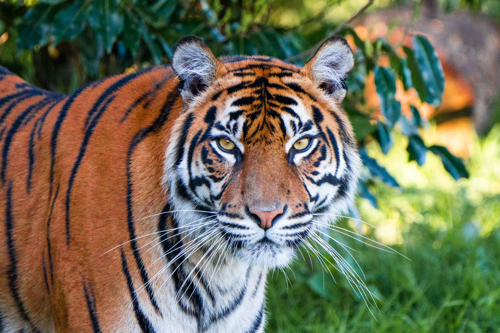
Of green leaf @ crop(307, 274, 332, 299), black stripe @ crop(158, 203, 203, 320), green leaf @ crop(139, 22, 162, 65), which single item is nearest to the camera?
black stripe @ crop(158, 203, 203, 320)

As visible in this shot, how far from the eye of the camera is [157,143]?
1683 millimetres

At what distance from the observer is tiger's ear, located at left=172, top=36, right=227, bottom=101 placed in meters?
1.59

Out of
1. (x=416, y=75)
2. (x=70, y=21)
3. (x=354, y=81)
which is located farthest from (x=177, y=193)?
(x=354, y=81)

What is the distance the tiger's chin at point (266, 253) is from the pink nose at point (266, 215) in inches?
3.0

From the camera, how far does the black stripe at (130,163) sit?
163 centimetres

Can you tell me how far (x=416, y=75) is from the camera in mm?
2350

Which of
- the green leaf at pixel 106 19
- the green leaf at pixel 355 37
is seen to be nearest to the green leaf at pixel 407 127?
the green leaf at pixel 355 37

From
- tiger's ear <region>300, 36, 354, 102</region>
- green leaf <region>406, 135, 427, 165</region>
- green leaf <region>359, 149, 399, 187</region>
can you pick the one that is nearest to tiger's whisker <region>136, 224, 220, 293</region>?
tiger's ear <region>300, 36, 354, 102</region>

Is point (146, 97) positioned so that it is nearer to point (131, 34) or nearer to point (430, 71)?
point (131, 34)

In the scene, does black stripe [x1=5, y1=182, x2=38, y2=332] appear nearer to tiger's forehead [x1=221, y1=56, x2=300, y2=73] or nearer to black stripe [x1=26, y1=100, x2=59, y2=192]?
black stripe [x1=26, y1=100, x2=59, y2=192]

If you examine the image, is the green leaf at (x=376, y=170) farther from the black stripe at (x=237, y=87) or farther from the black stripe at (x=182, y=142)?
the black stripe at (x=182, y=142)

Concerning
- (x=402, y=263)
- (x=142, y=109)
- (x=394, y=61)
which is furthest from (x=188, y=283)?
(x=402, y=263)

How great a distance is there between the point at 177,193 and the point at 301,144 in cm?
43

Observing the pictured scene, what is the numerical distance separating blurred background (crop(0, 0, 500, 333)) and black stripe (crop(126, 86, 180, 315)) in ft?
1.72
